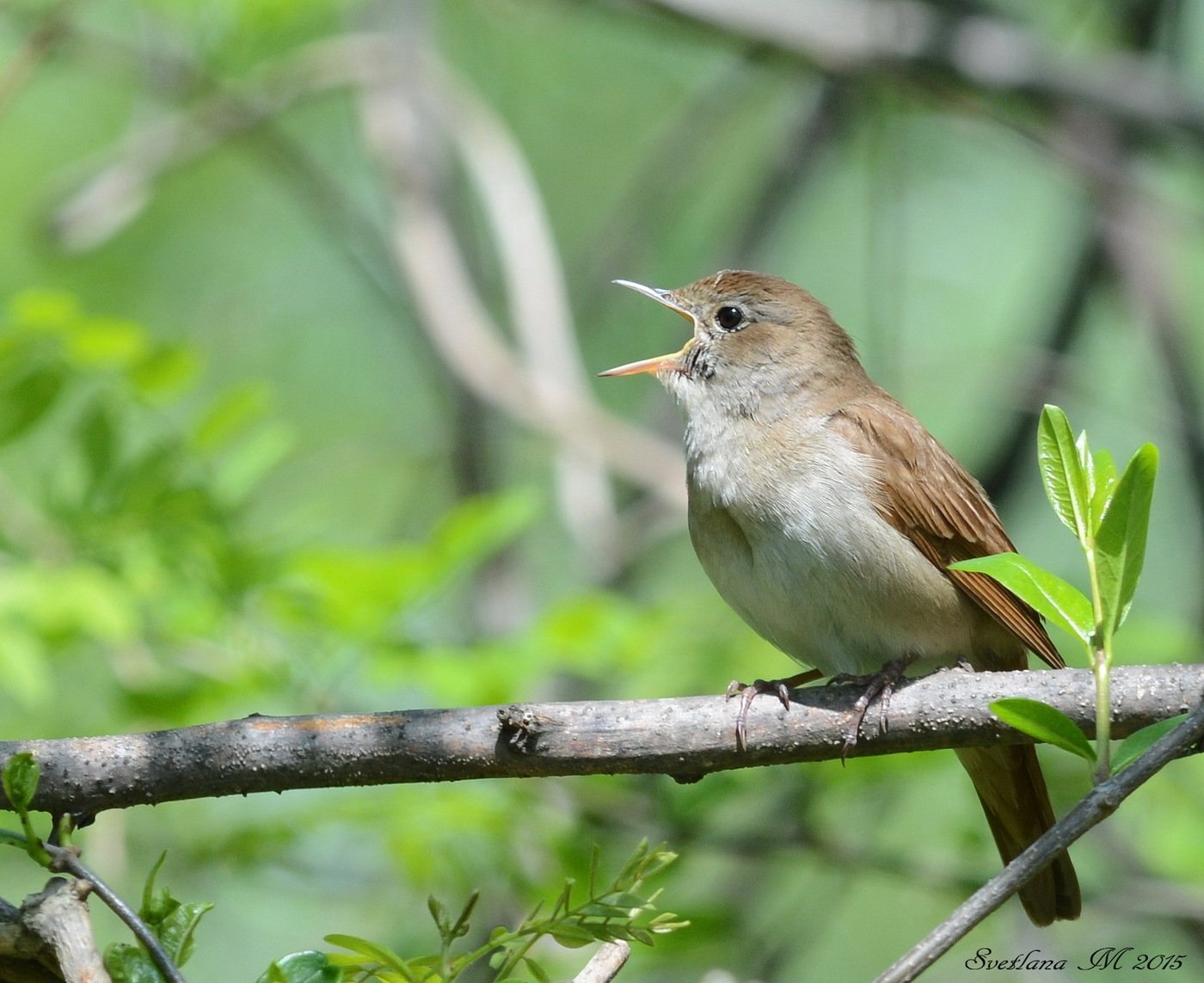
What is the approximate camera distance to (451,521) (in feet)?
14.6

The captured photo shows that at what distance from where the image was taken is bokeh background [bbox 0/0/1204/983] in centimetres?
432

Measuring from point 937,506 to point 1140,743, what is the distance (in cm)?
201

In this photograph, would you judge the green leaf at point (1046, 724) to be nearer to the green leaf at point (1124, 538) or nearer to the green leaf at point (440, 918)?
the green leaf at point (1124, 538)

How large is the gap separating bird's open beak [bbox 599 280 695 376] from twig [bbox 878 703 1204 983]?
8.42ft

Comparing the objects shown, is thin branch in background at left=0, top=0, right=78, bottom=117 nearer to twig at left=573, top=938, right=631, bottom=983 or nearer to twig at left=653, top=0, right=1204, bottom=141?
twig at left=653, top=0, right=1204, bottom=141

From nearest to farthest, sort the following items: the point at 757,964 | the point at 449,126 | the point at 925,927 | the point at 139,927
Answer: the point at 139,927
the point at 757,964
the point at 449,126
the point at 925,927

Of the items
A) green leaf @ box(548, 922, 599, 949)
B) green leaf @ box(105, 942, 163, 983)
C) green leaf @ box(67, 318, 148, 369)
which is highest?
green leaf @ box(67, 318, 148, 369)

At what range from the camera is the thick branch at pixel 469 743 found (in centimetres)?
261

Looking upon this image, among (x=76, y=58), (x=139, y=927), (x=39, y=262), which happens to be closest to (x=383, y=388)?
(x=39, y=262)

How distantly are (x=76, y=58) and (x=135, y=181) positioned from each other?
1444 millimetres

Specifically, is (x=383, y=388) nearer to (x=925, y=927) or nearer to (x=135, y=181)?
(x=135, y=181)

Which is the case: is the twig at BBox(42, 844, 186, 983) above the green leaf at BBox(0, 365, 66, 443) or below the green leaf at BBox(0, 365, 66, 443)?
below

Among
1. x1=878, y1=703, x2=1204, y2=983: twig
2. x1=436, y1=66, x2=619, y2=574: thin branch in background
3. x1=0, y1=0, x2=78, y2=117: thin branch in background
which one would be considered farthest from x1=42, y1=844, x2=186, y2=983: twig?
x1=436, y1=66, x2=619, y2=574: thin branch in background

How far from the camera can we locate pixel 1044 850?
Answer: 1.90m
